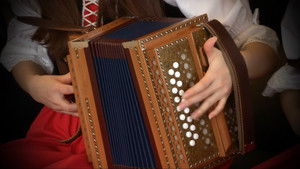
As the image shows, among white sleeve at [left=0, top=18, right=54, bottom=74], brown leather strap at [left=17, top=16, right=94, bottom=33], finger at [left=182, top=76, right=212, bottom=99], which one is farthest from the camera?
white sleeve at [left=0, top=18, right=54, bottom=74]

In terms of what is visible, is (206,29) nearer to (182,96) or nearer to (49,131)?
(182,96)

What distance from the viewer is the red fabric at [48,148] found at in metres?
0.78

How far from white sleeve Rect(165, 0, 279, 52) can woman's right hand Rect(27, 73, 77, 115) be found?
452 millimetres

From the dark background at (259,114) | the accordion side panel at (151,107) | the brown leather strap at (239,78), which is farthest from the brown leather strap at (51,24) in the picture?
the brown leather strap at (239,78)

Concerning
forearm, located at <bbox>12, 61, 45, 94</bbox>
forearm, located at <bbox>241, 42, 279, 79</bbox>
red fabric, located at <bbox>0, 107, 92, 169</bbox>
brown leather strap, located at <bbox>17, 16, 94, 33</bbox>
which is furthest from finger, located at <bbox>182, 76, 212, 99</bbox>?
forearm, located at <bbox>12, 61, 45, 94</bbox>

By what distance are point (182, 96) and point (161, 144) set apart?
0.41ft

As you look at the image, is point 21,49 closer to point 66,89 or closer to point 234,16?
point 66,89

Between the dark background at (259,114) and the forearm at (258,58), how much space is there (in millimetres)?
164

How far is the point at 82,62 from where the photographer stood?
27.6 inches

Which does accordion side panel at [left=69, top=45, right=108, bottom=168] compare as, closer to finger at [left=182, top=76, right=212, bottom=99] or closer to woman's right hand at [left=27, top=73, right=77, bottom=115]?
woman's right hand at [left=27, top=73, right=77, bottom=115]

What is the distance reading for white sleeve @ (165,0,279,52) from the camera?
2.81ft

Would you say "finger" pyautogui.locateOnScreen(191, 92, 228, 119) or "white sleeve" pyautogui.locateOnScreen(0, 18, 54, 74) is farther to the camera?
"white sleeve" pyautogui.locateOnScreen(0, 18, 54, 74)

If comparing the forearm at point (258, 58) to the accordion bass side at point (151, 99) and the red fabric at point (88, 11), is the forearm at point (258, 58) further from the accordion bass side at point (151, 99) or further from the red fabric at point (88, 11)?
the red fabric at point (88, 11)

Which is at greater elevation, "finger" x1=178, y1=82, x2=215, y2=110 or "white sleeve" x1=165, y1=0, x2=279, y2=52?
"white sleeve" x1=165, y1=0, x2=279, y2=52
